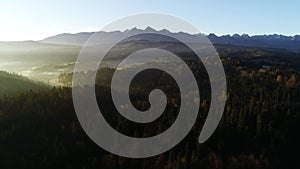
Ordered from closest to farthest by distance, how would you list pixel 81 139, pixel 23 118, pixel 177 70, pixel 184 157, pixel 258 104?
pixel 184 157, pixel 81 139, pixel 23 118, pixel 258 104, pixel 177 70

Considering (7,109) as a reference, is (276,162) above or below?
below

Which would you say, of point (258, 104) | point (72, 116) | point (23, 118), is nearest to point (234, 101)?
point (258, 104)

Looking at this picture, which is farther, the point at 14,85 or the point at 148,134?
the point at 14,85

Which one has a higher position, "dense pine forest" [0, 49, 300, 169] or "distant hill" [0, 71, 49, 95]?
"distant hill" [0, 71, 49, 95]

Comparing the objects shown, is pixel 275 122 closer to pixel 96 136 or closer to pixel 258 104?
pixel 258 104

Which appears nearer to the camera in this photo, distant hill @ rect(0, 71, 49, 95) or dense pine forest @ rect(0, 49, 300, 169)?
dense pine forest @ rect(0, 49, 300, 169)

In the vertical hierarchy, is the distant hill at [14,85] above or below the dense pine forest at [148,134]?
above

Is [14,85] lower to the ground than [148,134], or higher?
higher

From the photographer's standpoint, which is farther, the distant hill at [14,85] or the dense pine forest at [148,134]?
the distant hill at [14,85]
